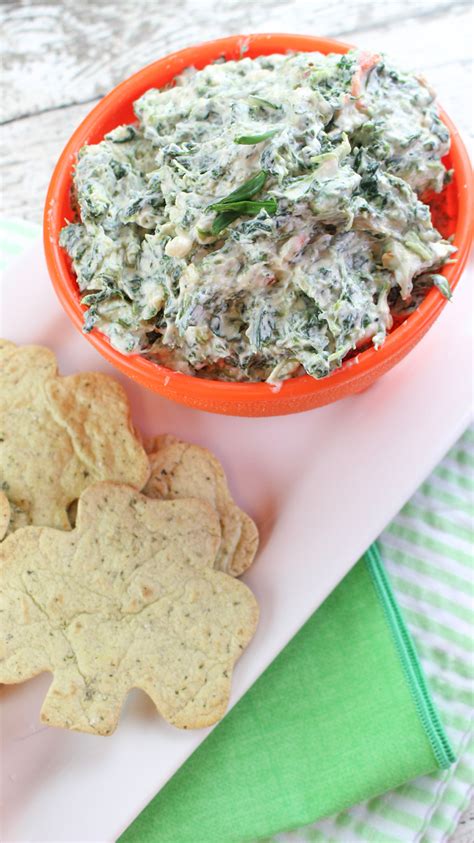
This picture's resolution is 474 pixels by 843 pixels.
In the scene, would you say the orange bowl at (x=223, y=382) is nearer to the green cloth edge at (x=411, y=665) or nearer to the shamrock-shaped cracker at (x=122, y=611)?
the shamrock-shaped cracker at (x=122, y=611)

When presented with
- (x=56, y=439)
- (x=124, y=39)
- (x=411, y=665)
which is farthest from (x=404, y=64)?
(x=411, y=665)

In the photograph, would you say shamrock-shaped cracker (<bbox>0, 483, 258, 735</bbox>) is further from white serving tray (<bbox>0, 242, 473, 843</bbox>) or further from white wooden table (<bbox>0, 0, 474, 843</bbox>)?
white wooden table (<bbox>0, 0, 474, 843</bbox>)

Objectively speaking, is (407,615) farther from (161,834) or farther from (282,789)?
(161,834)

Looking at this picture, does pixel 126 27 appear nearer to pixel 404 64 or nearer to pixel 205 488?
pixel 404 64

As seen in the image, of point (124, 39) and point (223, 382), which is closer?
point (223, 382)

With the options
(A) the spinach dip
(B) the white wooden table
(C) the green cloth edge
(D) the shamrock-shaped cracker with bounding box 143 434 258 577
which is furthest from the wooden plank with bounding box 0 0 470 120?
(C) the green cloth edge

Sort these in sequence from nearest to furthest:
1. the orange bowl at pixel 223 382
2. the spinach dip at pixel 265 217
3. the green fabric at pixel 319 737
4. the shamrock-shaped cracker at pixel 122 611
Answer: the spinach dip at pixel 265 217
the orange bowl at pixel 223 382
the shamrock-shaped cracker at pixel 122 611
the green fabric at pixel 319 737

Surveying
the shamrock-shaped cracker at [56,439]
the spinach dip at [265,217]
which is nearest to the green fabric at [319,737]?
the shamrock-shaped cracker at [56,439]
